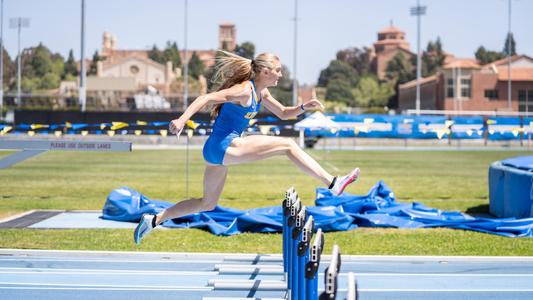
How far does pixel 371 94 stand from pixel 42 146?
128m

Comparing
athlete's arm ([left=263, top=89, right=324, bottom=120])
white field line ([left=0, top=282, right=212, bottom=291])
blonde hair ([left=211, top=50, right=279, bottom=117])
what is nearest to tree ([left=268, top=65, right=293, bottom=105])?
athlete's arm ([left=263, top=89, right=324, bottom=120])

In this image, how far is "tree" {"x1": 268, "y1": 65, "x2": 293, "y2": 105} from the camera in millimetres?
95094

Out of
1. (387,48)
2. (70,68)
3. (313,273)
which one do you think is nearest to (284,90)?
(387,48)

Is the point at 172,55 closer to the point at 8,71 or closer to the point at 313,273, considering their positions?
the point at 8,71

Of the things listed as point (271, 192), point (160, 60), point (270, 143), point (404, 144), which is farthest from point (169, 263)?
point (160, 60)

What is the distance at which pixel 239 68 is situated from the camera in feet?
22.9

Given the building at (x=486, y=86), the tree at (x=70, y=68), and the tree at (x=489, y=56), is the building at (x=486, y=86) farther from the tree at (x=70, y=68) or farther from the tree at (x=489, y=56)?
Answer: the tree at (x=70, y=68)

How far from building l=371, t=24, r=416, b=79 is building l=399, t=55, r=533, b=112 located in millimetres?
65607

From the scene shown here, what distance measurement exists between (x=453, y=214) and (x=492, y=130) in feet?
47.5

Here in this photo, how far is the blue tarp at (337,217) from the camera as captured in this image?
1149cm

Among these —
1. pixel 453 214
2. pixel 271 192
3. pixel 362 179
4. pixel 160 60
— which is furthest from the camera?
pixel 160 60

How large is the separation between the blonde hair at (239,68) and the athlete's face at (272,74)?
28 millimetres

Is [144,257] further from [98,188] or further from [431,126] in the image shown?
[431,126]

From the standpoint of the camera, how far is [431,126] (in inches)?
1155
